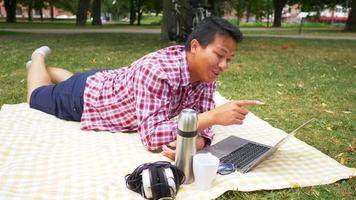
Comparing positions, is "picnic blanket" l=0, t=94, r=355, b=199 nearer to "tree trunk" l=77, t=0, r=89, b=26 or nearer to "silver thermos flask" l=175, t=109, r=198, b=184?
"silver thermos flask" l=175, t=109, r=198, b=184

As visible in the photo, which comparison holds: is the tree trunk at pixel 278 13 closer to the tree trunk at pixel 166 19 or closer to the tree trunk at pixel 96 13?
the tree trunk at pixel 96 13

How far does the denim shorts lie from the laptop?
56.3 inches

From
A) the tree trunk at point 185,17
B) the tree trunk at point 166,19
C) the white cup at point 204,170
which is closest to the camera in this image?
the white cup at point 204,170

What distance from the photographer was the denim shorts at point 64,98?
160 inches

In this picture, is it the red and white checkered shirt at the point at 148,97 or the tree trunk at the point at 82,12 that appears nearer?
the red and white checkered shirt at the point at 148,97

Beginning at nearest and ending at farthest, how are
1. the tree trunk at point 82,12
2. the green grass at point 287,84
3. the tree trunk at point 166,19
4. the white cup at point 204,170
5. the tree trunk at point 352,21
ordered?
the white cup at point 204,170, the green grass at point 287,84, the tree trunk at point 166,19, the tree trunk at point 352,21, the tree trunk at point 82,12

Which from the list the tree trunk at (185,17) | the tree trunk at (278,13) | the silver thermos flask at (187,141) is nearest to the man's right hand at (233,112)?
the silver thermos flask at (187,141)

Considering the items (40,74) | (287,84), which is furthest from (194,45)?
(287,84)

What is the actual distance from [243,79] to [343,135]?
3115mm

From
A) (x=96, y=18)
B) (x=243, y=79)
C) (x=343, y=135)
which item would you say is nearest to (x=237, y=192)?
(x=343, y=135)

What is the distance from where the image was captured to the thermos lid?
8.48 ft

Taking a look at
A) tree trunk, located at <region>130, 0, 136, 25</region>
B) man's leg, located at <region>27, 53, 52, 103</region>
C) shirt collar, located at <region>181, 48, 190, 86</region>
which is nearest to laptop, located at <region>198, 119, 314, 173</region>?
shirt collar, located at <region>181, 48, 190, 86</region>

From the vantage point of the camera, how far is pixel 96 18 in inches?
1266

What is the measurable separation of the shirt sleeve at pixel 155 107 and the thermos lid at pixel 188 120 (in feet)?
1.56
